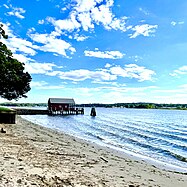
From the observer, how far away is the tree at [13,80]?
34744 mm

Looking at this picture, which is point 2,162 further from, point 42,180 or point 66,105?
point 66,105

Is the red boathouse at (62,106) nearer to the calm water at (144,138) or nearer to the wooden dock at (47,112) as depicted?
the wooden dock at (47,112)

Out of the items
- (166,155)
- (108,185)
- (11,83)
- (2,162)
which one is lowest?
(166,155)

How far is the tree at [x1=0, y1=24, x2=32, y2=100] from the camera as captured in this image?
34.7 metres

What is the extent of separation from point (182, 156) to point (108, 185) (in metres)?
11.5

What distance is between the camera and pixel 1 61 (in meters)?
26.9

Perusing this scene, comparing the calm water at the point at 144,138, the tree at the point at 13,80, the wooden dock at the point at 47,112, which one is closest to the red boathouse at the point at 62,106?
the wooden dock at the point at 47,112

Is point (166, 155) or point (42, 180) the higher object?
point (42, 180)

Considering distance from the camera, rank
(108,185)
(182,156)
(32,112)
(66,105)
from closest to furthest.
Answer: (108,185) < (182,156) < (32,112) < (66,105)

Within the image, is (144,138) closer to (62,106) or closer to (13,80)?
(13,80)

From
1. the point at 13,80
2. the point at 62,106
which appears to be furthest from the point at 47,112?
the point at 13,80

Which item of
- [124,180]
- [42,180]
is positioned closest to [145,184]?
[124,180]

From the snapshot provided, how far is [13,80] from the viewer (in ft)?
131

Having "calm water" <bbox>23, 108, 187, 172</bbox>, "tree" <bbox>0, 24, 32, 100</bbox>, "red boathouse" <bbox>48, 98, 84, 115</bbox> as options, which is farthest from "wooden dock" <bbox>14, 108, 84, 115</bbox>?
"calm water" <bbox>23, 108, 187, 172</bbox>
